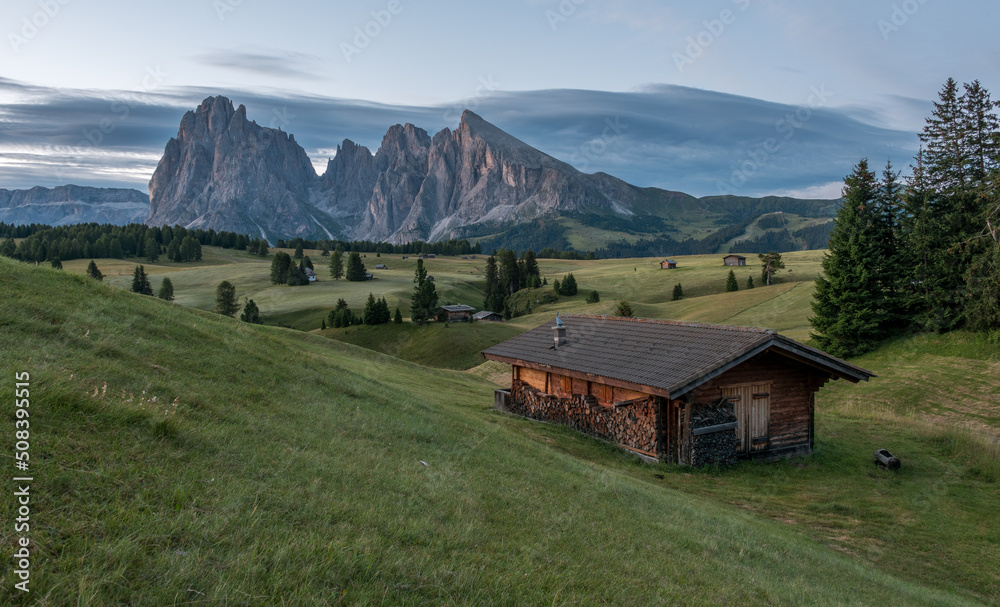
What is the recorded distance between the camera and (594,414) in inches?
819

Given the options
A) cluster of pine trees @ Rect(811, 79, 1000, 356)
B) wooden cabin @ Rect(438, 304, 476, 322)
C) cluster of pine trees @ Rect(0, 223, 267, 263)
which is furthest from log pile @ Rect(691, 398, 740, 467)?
Answer: cluster of pine trees @ Rect(0, 223, 267, 263)

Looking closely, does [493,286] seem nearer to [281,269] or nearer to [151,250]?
[281,269]

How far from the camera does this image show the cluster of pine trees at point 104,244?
150625 millimetres

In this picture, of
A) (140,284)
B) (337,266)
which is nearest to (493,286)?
(337,266)

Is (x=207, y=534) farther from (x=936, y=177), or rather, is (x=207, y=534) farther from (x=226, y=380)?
(x=936, y=177)

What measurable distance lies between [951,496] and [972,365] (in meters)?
22.9

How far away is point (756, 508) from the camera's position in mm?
14156

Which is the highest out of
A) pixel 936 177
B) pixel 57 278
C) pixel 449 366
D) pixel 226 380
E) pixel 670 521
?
pixel 936 177

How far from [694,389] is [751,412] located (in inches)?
115

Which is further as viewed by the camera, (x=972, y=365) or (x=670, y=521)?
(x=972, y=365)

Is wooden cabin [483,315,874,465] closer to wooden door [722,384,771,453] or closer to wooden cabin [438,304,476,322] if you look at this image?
wooden door [722,384,771,453]

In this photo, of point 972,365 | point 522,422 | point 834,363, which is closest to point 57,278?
point 522,422

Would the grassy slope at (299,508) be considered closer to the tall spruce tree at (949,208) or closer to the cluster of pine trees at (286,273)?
the tall spruce tree at (949,208)

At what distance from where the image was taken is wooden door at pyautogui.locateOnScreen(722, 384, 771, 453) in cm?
1867
